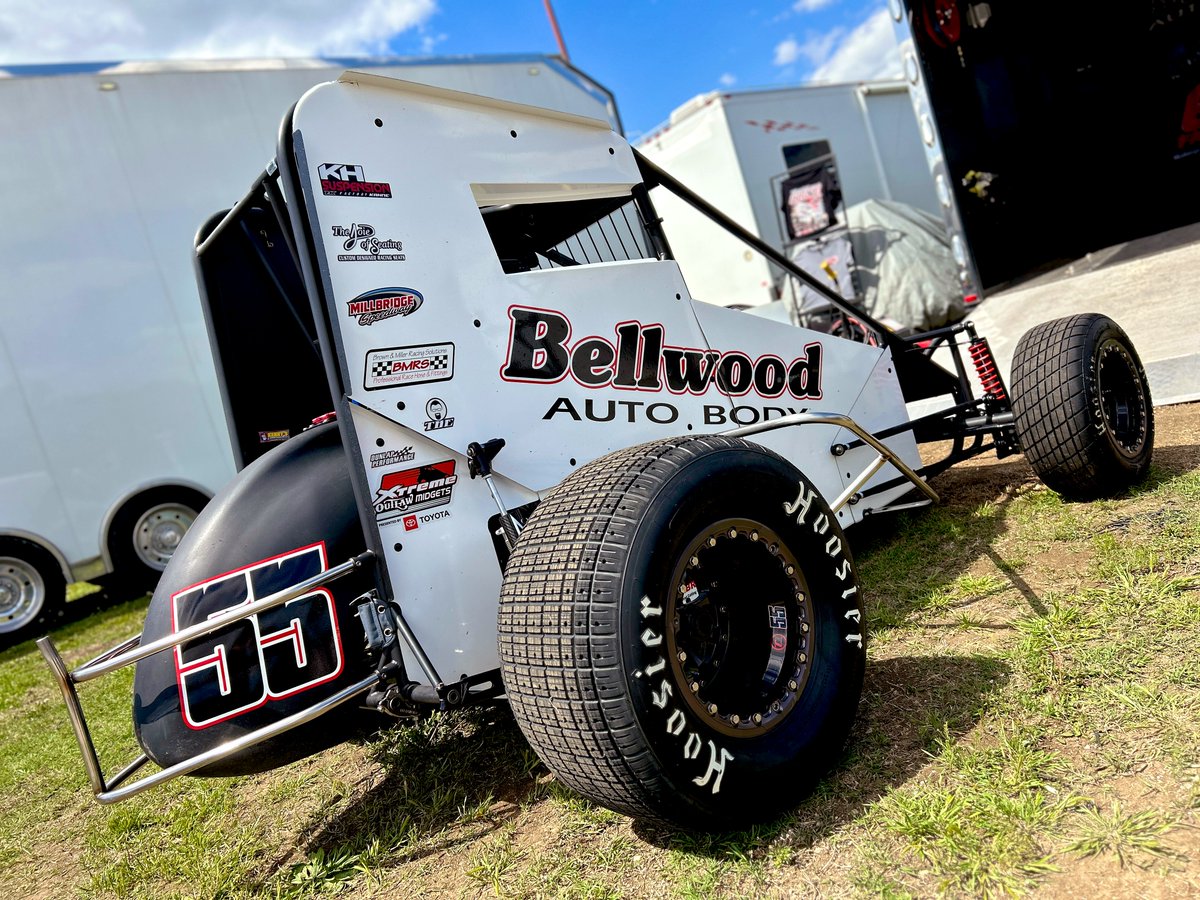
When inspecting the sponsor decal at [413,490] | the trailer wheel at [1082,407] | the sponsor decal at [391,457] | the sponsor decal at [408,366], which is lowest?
the trailer wheel at [1082,407]

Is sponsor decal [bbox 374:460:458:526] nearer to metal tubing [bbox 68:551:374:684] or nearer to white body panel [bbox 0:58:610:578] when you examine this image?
metal tubing [bbox 68:551:374:684]

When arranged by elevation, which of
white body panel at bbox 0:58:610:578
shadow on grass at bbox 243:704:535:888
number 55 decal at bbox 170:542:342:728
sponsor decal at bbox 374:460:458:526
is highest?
white body panel at bbox 0:58:610:578

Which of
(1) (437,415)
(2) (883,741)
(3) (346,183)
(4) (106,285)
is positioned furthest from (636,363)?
(4) (106,285)

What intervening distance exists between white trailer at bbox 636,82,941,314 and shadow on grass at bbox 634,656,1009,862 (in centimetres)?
1036

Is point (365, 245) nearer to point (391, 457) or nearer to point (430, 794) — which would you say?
point (391, 457)

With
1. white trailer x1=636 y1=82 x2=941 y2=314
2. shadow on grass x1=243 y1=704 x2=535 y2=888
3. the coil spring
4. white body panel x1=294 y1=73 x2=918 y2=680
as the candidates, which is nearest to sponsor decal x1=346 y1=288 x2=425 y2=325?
white body panel x1=294 y1=73 x2=918 y2=680

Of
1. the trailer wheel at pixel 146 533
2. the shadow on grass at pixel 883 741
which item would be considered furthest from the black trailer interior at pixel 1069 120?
the trailer wheel at pixel 146 533

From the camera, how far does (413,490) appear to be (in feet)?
7.93

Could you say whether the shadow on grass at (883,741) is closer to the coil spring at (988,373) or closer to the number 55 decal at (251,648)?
the number 55 decal at (251,648)

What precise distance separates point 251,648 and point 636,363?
1615mm

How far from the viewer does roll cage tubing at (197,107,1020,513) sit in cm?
234

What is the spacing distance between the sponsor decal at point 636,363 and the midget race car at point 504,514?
0.4 inches

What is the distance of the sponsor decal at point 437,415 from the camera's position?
2.46m

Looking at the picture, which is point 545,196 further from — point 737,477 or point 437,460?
point 737,477
